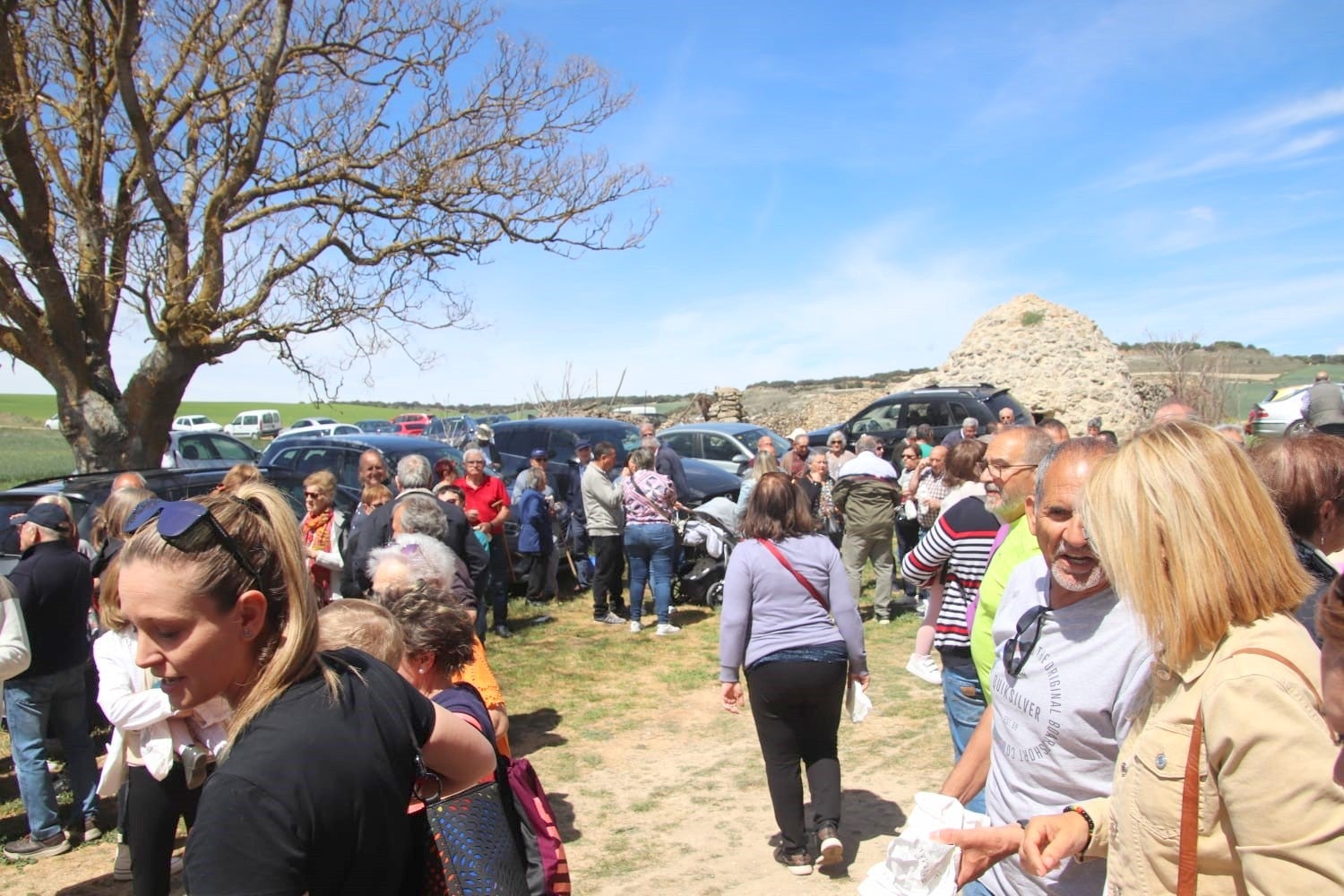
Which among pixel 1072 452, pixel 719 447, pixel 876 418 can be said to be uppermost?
pixel 1072 452

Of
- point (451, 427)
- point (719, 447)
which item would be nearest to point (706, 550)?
point (719, 447)

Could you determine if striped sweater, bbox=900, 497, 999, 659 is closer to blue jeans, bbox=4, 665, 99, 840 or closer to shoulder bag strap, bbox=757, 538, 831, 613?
shoulder bag strap, bbox=757, 538, 831, 613

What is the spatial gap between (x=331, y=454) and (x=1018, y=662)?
10.4 metres

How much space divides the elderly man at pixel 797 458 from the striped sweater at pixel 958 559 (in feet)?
14.3

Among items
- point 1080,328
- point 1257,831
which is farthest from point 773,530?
point 1080,328

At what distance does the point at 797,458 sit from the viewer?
10.3 metres

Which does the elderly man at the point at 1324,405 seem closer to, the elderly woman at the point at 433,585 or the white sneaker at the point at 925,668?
the white sneaker at the point at 925,668

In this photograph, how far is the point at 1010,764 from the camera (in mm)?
2377

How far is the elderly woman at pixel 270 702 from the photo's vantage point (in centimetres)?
134

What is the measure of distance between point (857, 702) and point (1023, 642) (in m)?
2.39

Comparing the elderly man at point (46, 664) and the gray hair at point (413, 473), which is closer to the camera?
the elderly man at point (46, 664)

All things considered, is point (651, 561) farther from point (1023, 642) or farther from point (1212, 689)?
point (1212, 689)

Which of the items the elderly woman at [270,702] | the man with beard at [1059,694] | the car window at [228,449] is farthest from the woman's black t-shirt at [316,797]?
the car window at [228,449]

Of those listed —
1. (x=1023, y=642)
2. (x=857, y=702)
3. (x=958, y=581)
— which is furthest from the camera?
(x=857, y=702)
